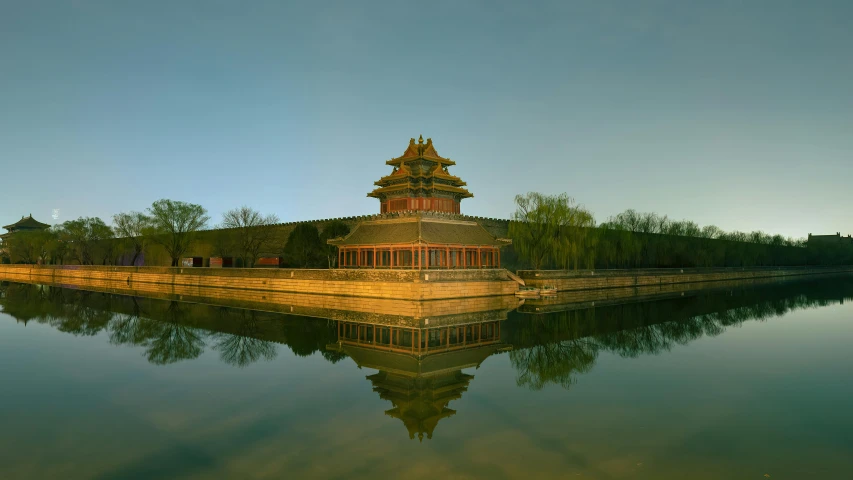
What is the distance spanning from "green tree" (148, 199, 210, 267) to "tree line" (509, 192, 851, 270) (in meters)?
31.5

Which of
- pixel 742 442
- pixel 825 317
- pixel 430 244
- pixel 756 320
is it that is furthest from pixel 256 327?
pixel 825 317

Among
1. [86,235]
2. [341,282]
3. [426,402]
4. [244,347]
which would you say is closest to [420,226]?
[341,282]

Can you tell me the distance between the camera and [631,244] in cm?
4375

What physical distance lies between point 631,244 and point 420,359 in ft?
119

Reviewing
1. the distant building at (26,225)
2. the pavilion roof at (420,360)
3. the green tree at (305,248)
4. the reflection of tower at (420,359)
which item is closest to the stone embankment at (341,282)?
the green tree at (305,248)

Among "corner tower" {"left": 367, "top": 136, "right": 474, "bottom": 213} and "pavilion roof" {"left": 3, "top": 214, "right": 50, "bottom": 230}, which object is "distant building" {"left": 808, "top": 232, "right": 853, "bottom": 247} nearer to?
"corner tower" {"left": 367, "top": 136, "right": 474, "bottom": 213}

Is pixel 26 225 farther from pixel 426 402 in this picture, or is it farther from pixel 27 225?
pixel 426 402

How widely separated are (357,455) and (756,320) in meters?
22.2

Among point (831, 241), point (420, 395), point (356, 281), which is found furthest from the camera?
point (831, 241)

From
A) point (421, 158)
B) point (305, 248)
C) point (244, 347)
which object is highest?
point (421, 158)

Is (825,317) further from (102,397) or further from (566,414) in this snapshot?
(102,397)

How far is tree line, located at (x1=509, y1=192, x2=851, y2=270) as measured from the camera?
34.5 meters

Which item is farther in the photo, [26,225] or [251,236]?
[26,225]

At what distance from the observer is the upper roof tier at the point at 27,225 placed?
77.0 m
